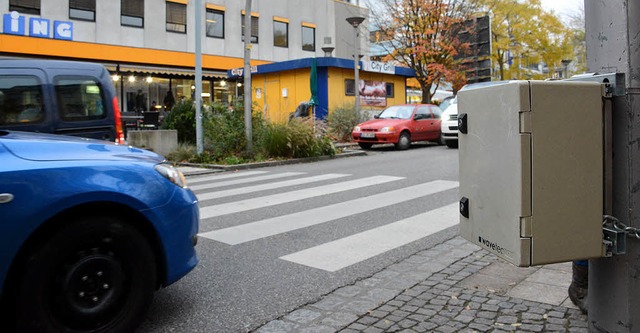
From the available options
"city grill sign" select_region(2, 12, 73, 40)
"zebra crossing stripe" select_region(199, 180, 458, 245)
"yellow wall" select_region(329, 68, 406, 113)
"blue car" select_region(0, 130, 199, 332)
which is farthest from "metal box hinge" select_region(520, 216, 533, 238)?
"city grill sign" select_region(2, 12, 73, 40)

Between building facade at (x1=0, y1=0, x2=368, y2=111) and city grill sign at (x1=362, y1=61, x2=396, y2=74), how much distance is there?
2813 millimetres

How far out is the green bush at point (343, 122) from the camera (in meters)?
20.5

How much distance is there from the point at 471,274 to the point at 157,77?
27.8 meters

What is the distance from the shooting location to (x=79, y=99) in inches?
296

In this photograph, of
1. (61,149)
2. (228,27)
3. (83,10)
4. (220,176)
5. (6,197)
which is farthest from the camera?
(228,27)

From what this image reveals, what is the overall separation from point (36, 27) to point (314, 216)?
22981mm

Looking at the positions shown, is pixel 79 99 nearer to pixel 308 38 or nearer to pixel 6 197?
pixel 6 197

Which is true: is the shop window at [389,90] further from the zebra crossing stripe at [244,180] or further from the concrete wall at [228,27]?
the zebra crossing stripe at [244,180]

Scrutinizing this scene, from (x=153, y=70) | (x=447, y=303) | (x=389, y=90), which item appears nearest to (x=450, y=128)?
(x=389, y=90)

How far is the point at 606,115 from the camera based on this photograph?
235 centimetres

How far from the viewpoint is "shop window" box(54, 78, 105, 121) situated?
24.2 feet

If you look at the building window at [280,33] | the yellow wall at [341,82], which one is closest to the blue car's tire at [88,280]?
the yellow wall at [341,82]

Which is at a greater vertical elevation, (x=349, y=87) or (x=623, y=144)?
(x=349, y=87)

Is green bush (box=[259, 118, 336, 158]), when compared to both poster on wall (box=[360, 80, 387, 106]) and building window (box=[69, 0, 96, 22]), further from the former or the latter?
building window (box=[69, 0, 96, 22])
